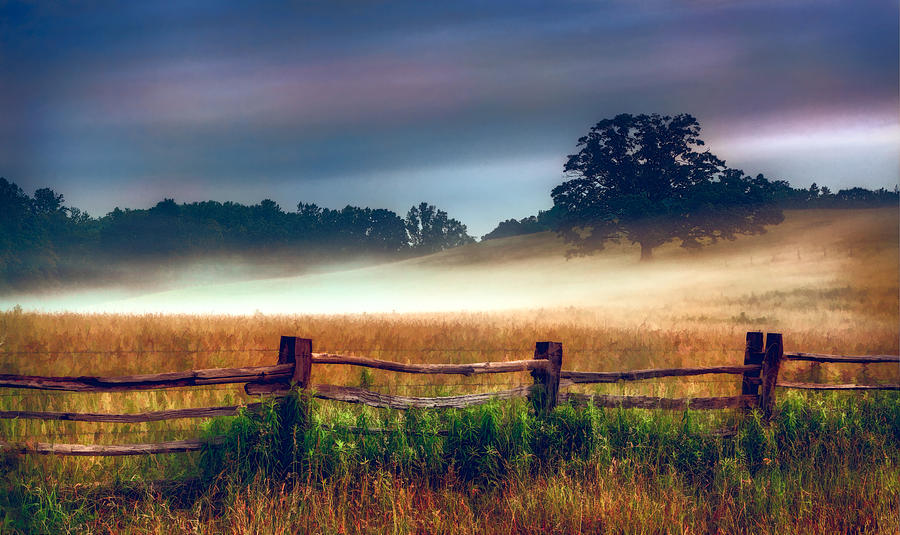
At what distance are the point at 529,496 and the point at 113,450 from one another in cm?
392

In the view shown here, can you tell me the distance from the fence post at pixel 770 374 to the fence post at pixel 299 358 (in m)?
5.74

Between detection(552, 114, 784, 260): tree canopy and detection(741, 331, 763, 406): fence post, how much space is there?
42762mm

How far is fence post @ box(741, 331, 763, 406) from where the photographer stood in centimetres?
920

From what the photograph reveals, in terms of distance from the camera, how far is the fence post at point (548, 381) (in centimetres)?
793

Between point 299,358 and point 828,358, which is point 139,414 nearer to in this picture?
point 299,358

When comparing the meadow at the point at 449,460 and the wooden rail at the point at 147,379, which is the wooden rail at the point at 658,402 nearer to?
the meadow at the point at 449,460

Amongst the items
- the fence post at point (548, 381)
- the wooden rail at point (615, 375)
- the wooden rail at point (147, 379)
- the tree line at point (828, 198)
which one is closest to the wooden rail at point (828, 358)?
the wooden rail at point (615, 375)

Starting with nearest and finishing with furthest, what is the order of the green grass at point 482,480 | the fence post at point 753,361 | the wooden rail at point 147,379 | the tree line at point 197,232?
the green grass at point 482,480 < the wooden rail at point 147,379 < the fence post at point 753,361 < the tree line at point 197,232

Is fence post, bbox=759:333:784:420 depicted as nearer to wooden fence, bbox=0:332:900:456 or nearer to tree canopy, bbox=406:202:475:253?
wooden fence, bbox=0:332:900:456

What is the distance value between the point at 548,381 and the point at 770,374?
3172 mm

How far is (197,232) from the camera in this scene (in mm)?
89750

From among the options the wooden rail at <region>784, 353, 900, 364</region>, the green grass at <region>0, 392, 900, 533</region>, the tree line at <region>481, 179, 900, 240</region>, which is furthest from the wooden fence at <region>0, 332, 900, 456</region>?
the tree line at <region>481, 179, 900, 240</region>

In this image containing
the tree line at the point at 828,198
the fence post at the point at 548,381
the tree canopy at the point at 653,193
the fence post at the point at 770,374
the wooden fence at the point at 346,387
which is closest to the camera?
the wooden fence at the point at 346,387

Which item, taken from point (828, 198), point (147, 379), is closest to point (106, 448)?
point (147, 379)
